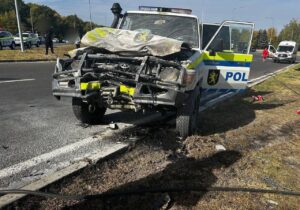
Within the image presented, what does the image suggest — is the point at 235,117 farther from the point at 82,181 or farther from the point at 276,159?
the point at 82,181

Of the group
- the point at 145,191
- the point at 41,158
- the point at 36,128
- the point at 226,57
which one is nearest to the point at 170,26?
the point at 226,57

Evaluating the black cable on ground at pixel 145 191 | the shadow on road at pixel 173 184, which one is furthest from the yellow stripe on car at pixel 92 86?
the black cable on ground at pixel 145 191

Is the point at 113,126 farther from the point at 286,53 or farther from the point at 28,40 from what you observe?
the point at 286,53

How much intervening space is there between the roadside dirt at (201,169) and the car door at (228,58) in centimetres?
82

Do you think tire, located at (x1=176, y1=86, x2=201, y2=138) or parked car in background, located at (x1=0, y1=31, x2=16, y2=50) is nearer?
tire, located at (x1=176, y1=86, x2=201, y2=138)

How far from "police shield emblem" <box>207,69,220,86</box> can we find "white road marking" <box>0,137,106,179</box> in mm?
2855

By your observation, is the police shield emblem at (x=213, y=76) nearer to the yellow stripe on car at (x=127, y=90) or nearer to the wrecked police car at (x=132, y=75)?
the wrecked police car at (x=132, y=75)

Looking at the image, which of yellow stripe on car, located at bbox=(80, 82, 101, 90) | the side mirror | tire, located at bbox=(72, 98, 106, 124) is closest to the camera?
yellow stripe on car, located at bbox=(80, 82, 101, 90)

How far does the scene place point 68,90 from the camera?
508 cm

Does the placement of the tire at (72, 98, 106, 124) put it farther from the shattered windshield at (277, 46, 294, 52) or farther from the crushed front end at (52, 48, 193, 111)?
the shattered windshield at (277, 46, 294, 52)

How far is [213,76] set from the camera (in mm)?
7047

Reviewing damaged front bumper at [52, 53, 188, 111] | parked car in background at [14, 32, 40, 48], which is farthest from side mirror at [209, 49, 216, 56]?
parked car in background at [14, 32, 40, 48]

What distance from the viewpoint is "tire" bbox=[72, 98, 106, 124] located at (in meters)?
5.82

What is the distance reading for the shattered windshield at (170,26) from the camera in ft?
22.0
